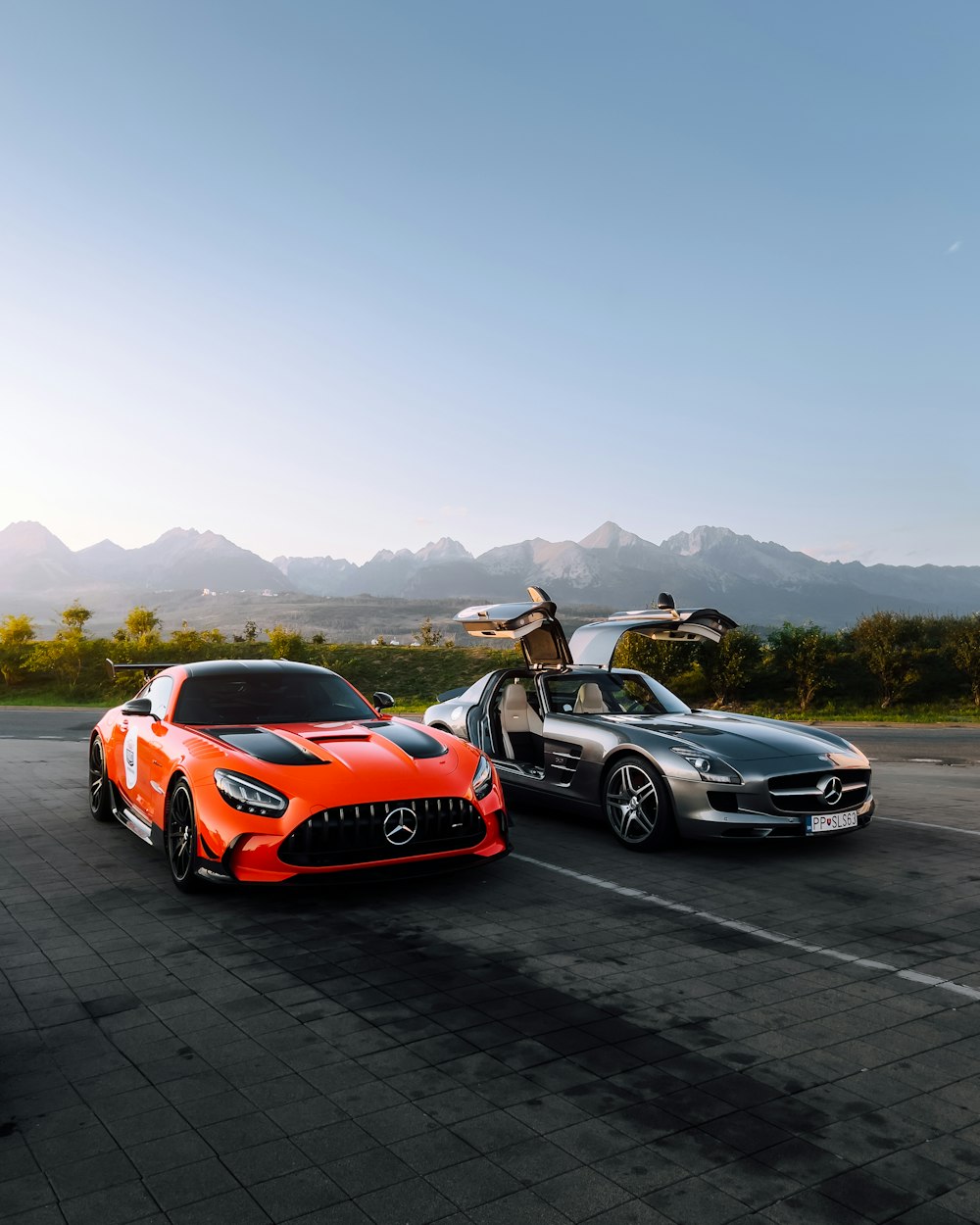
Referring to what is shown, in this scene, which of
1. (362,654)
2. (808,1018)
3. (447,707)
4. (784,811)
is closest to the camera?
(808,1018)

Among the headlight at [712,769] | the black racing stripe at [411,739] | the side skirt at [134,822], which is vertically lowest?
the side skirt at [134,822]

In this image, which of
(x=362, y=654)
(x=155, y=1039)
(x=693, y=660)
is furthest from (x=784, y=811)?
(x=362, y=654)

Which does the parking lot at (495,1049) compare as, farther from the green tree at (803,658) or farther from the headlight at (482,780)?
the green tree at (803,658)

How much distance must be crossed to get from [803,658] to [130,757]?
2283cm

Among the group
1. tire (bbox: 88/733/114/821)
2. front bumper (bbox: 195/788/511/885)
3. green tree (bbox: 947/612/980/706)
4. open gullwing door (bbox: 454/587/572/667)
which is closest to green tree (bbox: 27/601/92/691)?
tire (bbox: 88/733/114/821)

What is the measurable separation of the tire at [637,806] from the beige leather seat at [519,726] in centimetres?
102

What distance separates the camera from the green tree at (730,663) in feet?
86.3

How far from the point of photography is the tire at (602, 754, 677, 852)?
7.22 m

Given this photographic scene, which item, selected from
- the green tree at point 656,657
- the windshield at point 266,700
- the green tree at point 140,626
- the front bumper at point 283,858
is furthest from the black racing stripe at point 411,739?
the green tree at point 140,626

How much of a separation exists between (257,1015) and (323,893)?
2045mm

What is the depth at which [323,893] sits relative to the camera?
6.00m

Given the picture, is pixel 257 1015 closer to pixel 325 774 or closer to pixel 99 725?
pixel 325 774

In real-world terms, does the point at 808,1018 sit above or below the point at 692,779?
below

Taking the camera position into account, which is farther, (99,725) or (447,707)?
(447,707)
